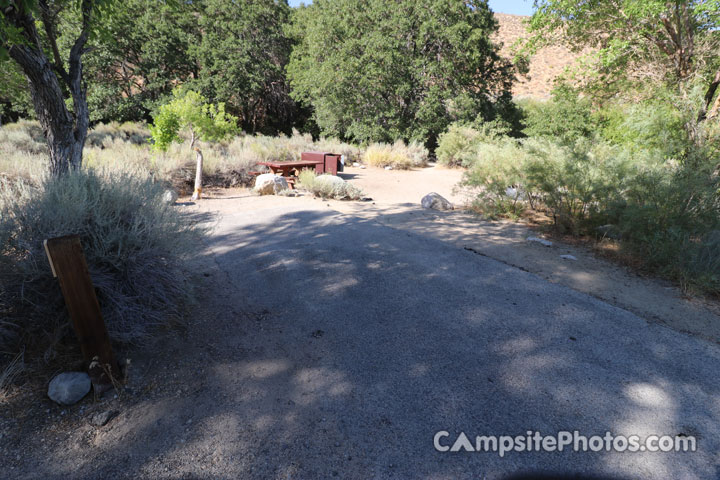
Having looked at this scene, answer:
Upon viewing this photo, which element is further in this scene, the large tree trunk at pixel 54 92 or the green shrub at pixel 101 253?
the large tree trunk at pixel 54 92

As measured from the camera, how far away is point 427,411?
2098 millimetres

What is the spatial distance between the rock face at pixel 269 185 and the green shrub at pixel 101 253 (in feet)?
19.9

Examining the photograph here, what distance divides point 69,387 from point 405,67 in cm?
2033

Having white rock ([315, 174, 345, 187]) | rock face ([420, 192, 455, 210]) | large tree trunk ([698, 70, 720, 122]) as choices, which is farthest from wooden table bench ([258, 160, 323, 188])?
large tree trunk ([698, 70, 720, 122])

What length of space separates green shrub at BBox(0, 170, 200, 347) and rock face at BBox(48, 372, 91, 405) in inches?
12.0

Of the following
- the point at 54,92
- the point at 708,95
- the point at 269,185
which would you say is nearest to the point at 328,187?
the point at 269,185

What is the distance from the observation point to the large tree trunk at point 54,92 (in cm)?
366

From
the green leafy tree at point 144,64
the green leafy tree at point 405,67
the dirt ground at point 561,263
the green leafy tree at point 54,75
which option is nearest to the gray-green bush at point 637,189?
the dirt ground at point 561,263

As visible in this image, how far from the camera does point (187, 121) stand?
9.14m

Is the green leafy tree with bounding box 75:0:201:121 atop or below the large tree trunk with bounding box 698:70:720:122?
atop

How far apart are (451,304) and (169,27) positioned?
2717 cm

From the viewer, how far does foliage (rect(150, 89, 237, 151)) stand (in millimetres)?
9055

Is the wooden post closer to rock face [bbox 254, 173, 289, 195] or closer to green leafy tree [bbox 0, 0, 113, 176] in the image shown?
green leafy tree [bbox 0, 0, 113, 176]

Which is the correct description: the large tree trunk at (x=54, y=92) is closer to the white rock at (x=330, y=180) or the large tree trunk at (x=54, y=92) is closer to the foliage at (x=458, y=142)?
the white rock at (x=330, y=180)
